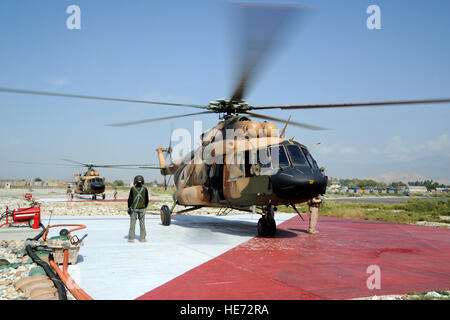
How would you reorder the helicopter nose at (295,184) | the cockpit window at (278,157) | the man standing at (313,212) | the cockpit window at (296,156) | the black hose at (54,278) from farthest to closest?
the man standing at (313,212) < the cockpit window at (296,156) < the cockpit window at (278,157) < the helicopter nose at (295,184) < the black hose at (54,278)

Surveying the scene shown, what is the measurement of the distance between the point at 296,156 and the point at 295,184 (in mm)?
934

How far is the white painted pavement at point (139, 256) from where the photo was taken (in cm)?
508

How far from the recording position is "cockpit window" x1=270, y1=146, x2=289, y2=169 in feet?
28.9

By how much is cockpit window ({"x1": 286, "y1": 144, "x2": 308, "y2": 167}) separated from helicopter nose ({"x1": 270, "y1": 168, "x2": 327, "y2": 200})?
254mm

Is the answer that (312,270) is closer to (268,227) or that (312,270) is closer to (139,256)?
(139,256)

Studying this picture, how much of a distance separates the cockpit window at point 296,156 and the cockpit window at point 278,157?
0.18 meters

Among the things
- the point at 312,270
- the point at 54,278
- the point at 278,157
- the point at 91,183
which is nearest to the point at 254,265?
the point at 312,270

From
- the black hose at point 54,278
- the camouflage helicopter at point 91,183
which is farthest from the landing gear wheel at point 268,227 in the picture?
the camouflage helicopter at point 91,183

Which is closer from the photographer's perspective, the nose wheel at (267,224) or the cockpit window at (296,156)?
the cockpit window at (296,156)

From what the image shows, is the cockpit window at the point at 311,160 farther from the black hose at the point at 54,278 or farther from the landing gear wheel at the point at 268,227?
the black hose at the point at 54,278

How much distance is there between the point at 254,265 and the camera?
21.6 feet

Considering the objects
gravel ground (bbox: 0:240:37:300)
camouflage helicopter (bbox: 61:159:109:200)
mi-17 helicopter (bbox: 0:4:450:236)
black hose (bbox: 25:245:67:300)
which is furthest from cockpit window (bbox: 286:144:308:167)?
camouflage helicopter (bbox: 61:159:109:200)
